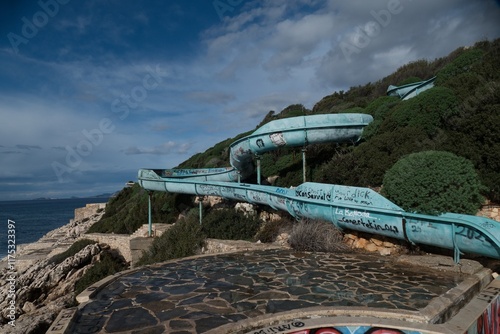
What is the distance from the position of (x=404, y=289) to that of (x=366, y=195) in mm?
2895

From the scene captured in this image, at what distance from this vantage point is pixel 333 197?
863 cm

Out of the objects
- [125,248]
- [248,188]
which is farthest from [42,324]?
[125,248]

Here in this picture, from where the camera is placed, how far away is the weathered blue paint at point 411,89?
16.6 m

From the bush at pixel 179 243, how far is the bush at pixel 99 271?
3.19 meters

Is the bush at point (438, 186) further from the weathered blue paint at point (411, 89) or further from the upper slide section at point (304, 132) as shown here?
the weathered blue paint at point (411, 89)

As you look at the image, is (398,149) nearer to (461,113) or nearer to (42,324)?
(461,113)

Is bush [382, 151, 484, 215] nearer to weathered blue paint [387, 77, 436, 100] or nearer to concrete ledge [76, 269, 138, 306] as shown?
concrete ledge [76, 269, 138, 306]

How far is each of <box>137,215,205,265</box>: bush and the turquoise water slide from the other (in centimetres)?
200

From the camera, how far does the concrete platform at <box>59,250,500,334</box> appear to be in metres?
4.18

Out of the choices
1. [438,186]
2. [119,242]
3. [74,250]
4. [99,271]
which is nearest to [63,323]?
[438,186]

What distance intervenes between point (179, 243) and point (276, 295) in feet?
21.6

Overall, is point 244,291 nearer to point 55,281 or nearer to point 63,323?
point 63,323

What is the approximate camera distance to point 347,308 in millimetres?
4414

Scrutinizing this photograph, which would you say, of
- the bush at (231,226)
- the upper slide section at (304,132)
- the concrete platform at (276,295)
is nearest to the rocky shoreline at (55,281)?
the bush at (231,226)
